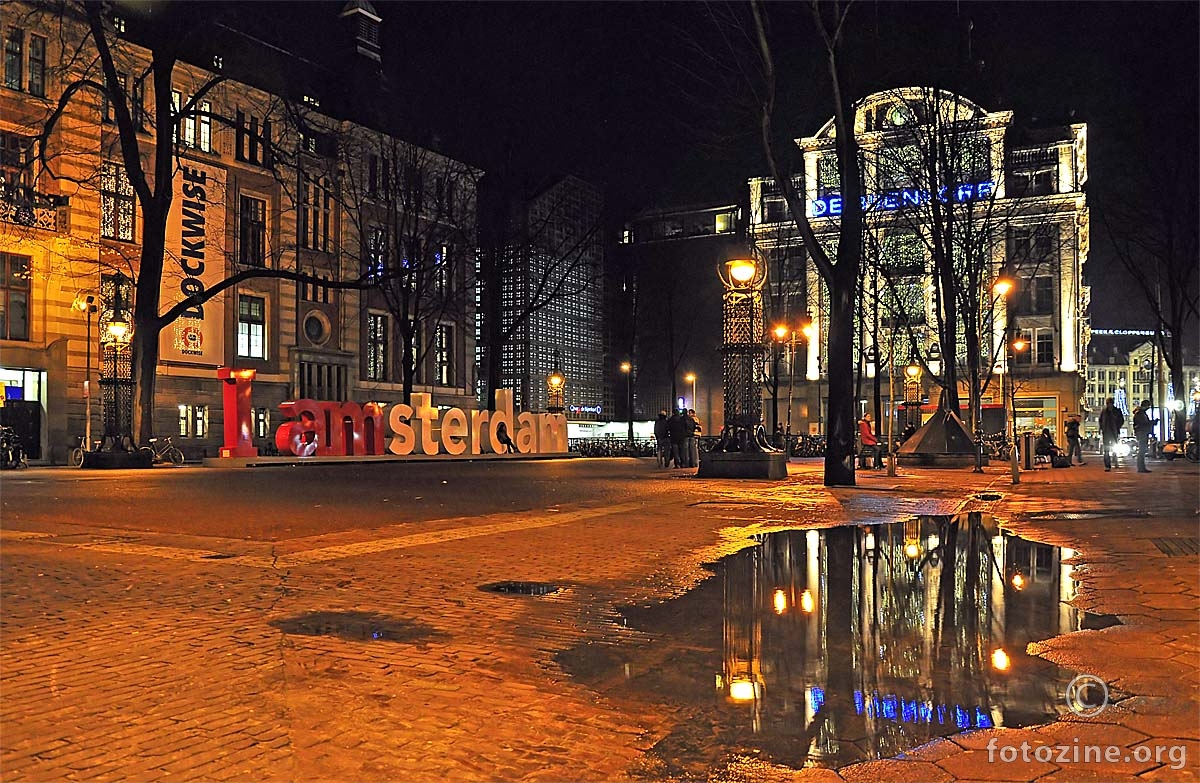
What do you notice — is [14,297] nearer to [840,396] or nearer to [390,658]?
[840,396]

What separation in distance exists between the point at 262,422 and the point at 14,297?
13081 millimetres

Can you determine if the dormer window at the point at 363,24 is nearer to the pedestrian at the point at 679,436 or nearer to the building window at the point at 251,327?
the building window at the point at 251,327

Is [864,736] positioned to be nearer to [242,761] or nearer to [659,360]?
[242,761]

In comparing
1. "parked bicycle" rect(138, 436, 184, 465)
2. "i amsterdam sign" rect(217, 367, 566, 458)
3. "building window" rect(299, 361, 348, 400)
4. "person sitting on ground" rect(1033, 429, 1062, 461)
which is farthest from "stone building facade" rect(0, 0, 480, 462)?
"person sitting on ground" rect(1033, 429, 1062, 461)

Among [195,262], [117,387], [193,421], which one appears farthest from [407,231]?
[117,387]

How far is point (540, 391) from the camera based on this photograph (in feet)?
258

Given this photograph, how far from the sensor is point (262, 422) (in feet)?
154

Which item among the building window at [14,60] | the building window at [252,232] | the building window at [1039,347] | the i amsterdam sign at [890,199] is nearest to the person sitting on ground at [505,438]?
the building window at [252,232]

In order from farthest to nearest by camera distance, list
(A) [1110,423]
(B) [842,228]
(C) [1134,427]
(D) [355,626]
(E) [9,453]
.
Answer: (E) [9,453] < (A) [1110,423] < (C) [1134,427] < (B) [842,228] < (D) [355,626]

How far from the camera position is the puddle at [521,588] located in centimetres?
739

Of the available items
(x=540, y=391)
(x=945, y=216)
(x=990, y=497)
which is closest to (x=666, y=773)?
(x=990, y=497)

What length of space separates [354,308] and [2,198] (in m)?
21.5

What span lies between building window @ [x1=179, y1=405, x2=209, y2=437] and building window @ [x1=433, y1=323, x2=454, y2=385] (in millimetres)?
17858

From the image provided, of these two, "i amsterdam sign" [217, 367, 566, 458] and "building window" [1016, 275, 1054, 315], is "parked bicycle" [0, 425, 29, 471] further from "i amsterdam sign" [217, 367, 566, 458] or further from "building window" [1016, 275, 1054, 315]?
"building window" [1016, 275, 1054, 315]
